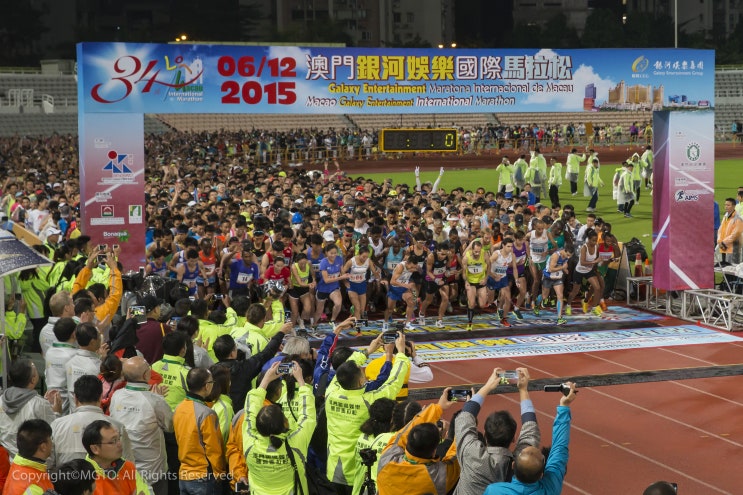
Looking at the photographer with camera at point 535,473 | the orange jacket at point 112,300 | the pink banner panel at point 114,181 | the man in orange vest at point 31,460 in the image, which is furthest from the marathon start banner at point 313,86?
the photographer with camera at point 535,473

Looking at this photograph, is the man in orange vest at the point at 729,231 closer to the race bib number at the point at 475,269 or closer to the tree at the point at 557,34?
the race bib number at the point at 475,269

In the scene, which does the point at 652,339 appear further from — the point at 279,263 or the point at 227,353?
the point at 227,353

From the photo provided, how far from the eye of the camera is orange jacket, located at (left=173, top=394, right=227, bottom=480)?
7332 millimetres

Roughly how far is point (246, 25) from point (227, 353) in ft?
308

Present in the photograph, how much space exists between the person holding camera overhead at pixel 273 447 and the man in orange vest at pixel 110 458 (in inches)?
39.5

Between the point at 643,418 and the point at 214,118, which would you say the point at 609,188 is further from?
the point at 214,118

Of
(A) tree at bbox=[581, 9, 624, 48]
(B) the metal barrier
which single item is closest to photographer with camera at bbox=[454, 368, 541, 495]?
(B) the metal barrier

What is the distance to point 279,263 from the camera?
16.3 m

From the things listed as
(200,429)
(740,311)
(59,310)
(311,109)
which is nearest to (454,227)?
(311,109)

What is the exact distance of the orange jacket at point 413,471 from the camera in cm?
632

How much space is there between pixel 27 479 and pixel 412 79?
12.0 meters

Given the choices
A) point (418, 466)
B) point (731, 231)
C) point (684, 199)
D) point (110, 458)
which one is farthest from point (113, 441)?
point (731, 231)

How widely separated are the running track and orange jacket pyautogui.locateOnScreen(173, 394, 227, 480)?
3.94m

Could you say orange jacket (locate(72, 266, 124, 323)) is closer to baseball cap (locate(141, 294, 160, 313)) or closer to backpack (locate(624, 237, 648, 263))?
baseball cap (locate(141, 294, 160, 313))
